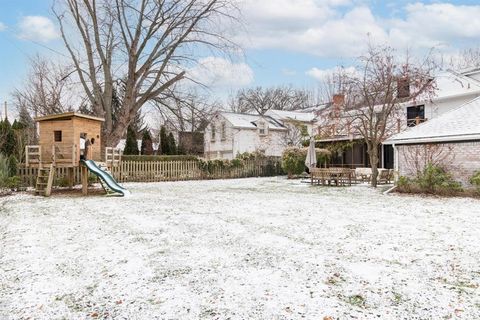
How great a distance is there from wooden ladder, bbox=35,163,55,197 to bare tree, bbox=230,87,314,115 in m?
40.2

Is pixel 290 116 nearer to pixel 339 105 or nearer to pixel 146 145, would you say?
pixel 146 145

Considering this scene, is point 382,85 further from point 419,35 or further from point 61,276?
point 61,276

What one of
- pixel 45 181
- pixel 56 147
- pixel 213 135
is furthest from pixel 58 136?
pixel 213 135

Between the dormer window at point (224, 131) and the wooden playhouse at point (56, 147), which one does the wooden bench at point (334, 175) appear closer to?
the wooden playhouse at point (56, 147)

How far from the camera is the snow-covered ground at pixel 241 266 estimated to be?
3.44 metres

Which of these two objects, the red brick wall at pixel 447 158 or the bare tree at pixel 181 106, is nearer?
the red brick wall at pixel 447 158

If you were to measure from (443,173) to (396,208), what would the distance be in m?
4.66

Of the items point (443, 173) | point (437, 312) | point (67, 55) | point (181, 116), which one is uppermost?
point (67, 55)

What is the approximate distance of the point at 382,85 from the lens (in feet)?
54.7

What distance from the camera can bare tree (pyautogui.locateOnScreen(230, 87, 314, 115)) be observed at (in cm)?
5234

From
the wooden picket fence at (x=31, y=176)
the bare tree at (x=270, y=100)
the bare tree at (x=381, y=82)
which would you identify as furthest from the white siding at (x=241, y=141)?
the wooden picket fence at (x=31, y=176)

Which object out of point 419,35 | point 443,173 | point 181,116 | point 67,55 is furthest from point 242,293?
point 419,35

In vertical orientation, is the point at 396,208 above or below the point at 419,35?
below

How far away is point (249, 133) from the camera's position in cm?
3425
